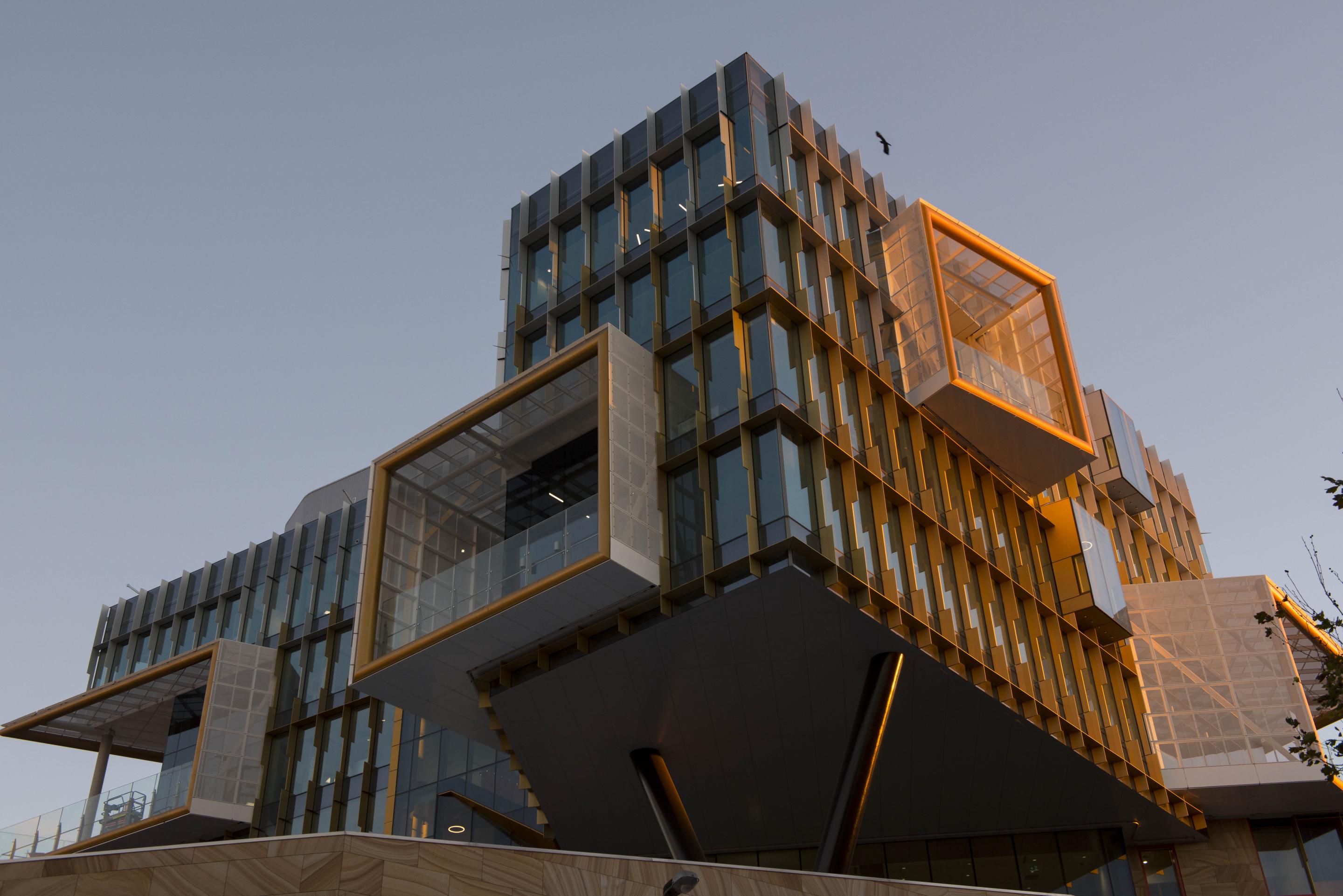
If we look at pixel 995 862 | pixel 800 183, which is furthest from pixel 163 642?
pixel 995 862

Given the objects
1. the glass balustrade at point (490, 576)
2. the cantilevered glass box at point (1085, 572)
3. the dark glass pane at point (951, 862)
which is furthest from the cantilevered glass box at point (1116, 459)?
the glass balustrade at point (490, 576)

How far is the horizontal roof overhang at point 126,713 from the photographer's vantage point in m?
44.1

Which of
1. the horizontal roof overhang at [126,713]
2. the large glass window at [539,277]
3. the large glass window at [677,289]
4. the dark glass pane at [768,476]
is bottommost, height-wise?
the dark glass pane at [768,476]

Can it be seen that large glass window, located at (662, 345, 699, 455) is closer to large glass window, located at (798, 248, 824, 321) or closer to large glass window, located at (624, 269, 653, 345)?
large glass window, located at (624, 269, 653, 345)

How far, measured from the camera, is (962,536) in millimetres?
32219

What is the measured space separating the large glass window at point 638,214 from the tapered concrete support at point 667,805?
1283 centimetres

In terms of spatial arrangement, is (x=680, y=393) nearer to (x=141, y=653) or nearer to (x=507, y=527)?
(x=507, y=527)

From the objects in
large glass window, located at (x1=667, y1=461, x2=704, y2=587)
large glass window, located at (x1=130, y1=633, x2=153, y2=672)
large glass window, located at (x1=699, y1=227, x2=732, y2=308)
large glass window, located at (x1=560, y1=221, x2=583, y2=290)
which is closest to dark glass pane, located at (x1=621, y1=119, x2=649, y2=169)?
large glass window, located at (x1=560, y1=221, x2=583, y2=290)

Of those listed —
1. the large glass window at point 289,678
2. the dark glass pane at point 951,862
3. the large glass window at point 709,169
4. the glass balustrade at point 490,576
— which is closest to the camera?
the glass balustrade at point 490,576

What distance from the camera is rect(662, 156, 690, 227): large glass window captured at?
32125mm

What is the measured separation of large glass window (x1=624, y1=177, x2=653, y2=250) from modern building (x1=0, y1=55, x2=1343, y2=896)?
100 mm

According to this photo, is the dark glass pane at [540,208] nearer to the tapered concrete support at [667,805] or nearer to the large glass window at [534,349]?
the large glass window at [534,349]

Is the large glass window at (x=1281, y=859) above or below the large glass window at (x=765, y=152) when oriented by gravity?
below

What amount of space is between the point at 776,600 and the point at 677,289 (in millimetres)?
9051
